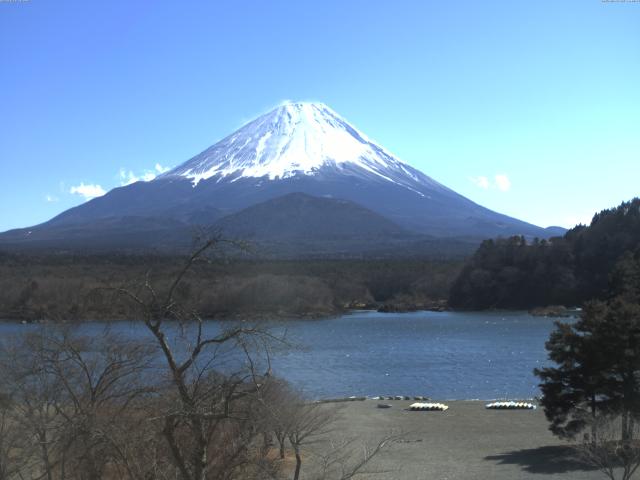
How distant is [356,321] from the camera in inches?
2071

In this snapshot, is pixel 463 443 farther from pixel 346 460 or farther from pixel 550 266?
pixel 550 266

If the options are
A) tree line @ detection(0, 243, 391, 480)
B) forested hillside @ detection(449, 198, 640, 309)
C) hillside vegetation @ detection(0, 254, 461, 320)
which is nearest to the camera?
tree line @ detection(0, 243, 391, 480)

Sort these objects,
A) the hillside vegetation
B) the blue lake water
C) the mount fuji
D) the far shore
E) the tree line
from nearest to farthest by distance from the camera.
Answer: the tree line < the far shore < the blue lake water < the hillside vegetation < the mount fuji

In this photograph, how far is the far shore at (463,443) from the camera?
12078 mm

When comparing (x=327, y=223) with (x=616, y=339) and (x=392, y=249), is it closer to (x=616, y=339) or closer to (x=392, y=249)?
(x=392, y=249)

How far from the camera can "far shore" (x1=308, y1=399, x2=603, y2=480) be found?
12078mm

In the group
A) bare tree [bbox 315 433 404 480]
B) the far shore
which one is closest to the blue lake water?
the far shore

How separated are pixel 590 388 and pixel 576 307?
4691 centimetres

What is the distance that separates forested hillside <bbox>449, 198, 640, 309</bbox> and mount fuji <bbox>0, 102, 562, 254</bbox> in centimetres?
2667

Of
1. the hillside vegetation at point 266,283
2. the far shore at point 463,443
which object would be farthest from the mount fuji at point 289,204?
the far shore at point 463,443

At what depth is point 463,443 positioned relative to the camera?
15031 millimetres

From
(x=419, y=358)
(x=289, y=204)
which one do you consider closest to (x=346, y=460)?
(x=419, y=358)

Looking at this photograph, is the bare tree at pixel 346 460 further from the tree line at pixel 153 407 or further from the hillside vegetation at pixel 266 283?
the hillside vegetation at pixel 266 283

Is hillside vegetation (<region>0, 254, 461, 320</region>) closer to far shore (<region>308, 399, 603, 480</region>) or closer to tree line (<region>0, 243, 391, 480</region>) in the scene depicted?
tree line (<region>0, 243, 391, 480</region>)
